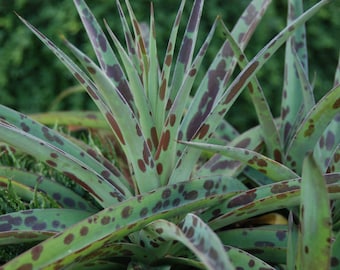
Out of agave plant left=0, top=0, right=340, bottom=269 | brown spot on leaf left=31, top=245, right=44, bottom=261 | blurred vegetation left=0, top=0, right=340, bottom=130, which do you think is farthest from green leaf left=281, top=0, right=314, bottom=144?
blurred vegetation left=0, top=0, right=340, bottom=130

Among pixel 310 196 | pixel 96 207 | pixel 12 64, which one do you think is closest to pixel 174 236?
pixel 310 196

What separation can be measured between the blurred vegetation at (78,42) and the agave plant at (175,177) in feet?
5.86

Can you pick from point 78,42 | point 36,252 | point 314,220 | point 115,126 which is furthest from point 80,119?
point 78,42

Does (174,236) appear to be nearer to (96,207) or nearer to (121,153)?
(96,207)

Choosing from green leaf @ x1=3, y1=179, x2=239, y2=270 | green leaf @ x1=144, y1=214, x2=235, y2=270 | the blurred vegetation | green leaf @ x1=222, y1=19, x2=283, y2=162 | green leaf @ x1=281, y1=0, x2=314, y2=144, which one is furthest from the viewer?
the blurred vegetation

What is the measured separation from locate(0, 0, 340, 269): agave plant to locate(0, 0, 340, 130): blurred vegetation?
1.79 m

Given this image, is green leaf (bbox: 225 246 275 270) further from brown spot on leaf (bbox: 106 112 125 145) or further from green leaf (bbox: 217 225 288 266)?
brown spot on leaf (bbox: 106 112 125 145)

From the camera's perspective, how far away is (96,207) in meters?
1.12

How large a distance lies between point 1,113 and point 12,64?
202 centimetres

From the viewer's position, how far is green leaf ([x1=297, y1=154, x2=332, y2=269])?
0.73 m

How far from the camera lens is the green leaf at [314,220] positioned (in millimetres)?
726

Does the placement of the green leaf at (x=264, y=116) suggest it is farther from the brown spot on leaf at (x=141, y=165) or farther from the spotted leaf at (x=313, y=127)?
the brown spot on leaf at (x=141, y=165)

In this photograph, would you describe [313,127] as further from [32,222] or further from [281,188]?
[32,222]

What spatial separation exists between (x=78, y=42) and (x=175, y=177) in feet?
6.74
